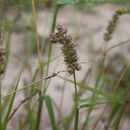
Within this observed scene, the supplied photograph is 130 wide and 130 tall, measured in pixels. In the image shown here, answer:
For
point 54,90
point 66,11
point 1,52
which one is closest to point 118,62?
point 54,90

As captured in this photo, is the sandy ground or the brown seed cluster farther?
the sandy ground

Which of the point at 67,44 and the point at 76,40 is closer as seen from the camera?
the point at 67,44

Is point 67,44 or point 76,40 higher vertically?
point 67,44

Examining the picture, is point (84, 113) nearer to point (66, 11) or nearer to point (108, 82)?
point (108, 82)

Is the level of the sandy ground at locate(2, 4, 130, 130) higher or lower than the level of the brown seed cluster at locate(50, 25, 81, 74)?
lower
